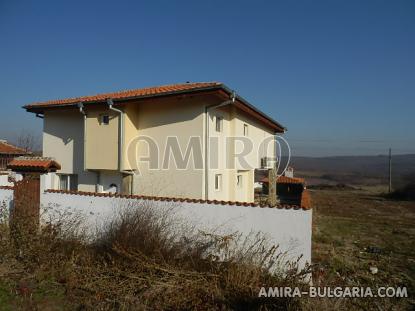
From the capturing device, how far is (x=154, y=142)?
38.2ft

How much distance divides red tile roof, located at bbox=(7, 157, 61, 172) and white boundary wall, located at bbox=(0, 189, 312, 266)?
925mm

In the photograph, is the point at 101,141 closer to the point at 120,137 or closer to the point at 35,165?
the point at 120,137

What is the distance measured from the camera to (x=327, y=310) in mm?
4430

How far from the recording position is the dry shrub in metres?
5.54

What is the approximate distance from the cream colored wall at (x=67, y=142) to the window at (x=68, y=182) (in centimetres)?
24

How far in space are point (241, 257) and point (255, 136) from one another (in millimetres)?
10842

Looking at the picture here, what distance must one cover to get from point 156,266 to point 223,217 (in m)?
1.86

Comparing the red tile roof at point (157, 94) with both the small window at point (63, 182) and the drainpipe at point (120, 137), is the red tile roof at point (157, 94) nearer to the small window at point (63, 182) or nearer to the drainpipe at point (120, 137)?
the drainpipe at point (120, 137)

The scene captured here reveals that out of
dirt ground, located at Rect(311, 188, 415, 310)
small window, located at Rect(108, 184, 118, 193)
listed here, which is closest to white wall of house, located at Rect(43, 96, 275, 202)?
small window, located at Rect(108, 184, 118, 193)

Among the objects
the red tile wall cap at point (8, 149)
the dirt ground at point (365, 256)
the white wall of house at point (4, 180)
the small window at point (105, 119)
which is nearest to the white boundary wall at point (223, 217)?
the dirt ground at point (365, 256)

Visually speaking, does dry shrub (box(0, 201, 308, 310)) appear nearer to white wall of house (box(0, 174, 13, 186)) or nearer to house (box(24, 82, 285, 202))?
house (box(24, 82, 285, 202))

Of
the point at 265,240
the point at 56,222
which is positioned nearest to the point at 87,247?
the point at 56,222

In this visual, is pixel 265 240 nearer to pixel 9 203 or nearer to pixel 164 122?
pixel 164 122

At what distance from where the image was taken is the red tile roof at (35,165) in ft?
29.8
